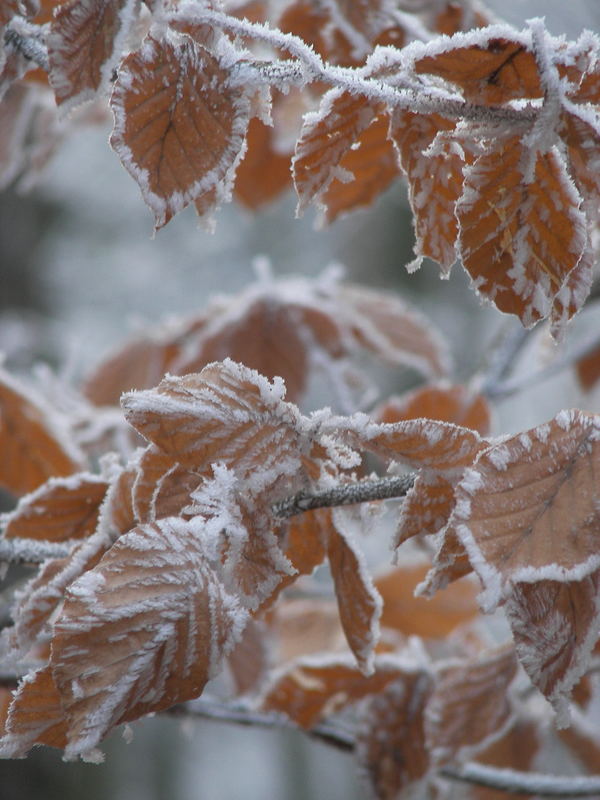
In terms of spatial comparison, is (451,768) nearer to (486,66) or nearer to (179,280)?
(486,66)

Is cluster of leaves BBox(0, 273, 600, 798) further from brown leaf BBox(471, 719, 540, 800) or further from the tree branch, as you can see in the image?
brown leaf BBox(471, 719, 540, 800)

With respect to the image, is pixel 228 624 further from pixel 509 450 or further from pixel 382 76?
pixel 382 76

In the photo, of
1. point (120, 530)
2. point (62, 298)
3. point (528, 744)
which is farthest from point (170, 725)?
point (120, 530)

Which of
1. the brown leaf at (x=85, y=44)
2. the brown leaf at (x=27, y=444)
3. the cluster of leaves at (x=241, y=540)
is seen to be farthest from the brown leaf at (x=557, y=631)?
the brown leaf at (x=27, y=444)

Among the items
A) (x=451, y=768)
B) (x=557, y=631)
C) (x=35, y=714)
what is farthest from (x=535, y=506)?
(x=451, y=768)

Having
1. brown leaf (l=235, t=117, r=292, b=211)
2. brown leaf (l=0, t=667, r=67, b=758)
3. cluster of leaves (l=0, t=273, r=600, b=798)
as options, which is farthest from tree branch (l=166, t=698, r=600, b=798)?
brown leaf (l=235, t=117, r=292, b=211)
